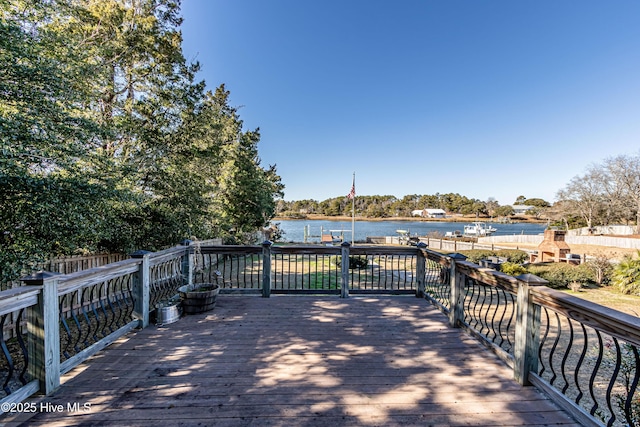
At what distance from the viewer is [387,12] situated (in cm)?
1018

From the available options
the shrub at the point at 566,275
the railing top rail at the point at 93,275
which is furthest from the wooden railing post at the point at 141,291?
the shrub at the point at 566,275

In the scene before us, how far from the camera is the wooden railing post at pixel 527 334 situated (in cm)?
234

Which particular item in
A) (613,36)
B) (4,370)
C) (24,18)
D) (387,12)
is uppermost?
(387,12)

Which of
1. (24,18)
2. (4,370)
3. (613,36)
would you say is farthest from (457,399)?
(613,36)

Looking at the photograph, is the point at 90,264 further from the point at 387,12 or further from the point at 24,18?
the point at 387,12

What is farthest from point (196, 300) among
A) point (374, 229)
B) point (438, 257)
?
point (374, 229)

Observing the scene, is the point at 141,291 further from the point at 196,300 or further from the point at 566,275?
the point at 566,275

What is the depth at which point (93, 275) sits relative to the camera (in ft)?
8.79

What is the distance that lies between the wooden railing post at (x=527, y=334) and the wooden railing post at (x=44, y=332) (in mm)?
4052

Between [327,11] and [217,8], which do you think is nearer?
[217,8]

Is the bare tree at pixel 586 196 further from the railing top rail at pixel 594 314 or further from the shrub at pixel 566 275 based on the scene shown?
the railing top rail at pixel 594 314

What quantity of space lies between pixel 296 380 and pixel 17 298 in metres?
2.23

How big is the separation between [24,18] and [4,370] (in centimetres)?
566

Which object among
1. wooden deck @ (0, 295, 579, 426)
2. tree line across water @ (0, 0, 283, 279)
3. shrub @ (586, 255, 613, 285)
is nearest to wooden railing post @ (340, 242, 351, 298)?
wooden deck @ (0, 295, 579, 426)
